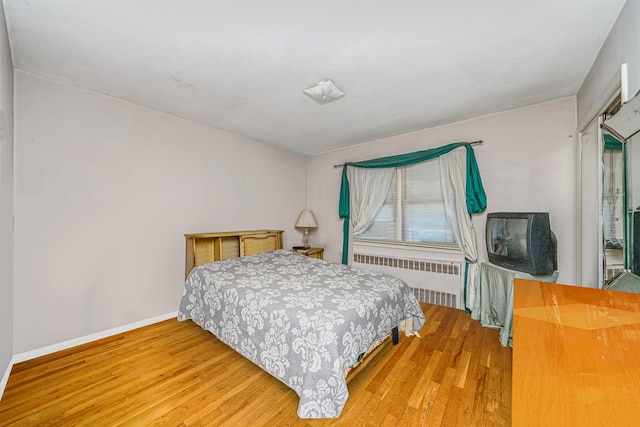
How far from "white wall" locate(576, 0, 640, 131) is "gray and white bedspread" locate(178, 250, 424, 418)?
6.44 feet

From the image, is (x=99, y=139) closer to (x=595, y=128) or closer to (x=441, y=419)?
(x=441, y=419)

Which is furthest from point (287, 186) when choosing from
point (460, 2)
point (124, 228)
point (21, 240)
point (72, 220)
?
point (460, 2)

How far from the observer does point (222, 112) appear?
279 cm

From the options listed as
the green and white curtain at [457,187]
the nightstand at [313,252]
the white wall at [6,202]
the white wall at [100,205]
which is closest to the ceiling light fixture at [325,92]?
the green and white curtain at [457,187]

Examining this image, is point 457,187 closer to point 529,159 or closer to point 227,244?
point 529,159

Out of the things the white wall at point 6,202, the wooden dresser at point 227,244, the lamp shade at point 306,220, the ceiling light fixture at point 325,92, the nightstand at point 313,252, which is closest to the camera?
the white wall at point 6,202

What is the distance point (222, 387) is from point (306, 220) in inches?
110

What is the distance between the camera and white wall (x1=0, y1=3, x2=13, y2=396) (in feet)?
5.02

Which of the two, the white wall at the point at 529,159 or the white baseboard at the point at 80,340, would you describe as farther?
the white wall at the point at 529,159

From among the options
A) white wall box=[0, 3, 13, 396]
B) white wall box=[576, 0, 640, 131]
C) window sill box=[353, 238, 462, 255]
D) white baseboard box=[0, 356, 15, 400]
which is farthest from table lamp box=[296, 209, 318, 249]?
white wall box=[576, 0, 640, 131]

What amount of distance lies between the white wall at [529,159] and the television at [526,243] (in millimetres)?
341

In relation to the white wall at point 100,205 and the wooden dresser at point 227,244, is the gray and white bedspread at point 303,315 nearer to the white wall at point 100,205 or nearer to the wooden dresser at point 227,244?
the wooden dresser at point 227,244

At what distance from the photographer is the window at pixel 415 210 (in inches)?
129

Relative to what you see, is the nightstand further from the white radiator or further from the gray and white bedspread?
the gray and white bedspread
